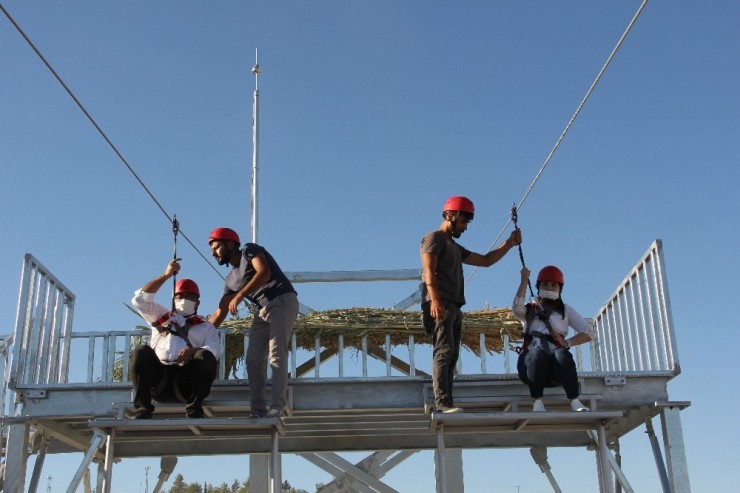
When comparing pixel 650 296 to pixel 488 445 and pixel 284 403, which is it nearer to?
pixel 488 445

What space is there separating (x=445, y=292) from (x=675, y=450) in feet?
8.72

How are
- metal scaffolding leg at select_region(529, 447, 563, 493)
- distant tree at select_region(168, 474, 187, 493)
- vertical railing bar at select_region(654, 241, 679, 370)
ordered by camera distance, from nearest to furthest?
vertical railing bar at select_region(654, 241, 679, 370) < metal scaffolding leg at select_region(529, 447, 563, 493) < distant tree at select_region(168, 474, 187, 493)

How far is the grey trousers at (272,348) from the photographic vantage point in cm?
1023

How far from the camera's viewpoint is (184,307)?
10.6 meters

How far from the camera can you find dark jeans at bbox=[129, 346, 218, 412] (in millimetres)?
10039

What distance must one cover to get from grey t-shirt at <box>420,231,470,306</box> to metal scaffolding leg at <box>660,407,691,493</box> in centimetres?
232

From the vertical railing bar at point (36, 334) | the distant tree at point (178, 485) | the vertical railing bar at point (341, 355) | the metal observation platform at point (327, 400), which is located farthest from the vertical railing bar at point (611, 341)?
the distant tree at point (178, 485)

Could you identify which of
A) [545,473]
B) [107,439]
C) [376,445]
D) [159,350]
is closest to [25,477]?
[107,439]

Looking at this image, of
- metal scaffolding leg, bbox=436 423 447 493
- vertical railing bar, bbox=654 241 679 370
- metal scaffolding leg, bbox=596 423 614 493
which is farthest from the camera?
vertical railing bar, bbox=654 241 679 370

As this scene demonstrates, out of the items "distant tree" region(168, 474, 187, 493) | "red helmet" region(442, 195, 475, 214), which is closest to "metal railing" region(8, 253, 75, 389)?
"red helmet" region(442, 195, 475, 214)

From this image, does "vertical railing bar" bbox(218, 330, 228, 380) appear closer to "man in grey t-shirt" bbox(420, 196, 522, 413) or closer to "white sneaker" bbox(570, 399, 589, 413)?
"man in grey t-shirt" bbox(420, 196, 522, 413)

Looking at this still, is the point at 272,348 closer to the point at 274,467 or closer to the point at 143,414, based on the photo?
the point at 274,467

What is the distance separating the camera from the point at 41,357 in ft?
36.9

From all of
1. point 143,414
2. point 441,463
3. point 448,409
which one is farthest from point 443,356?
point 143,414
